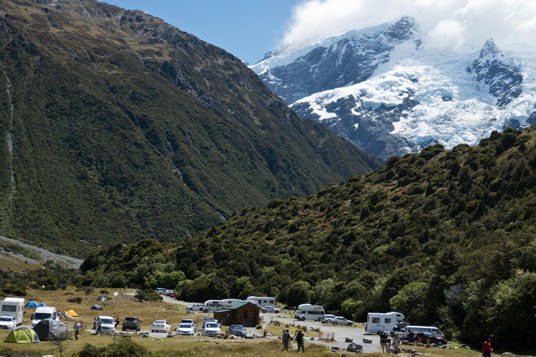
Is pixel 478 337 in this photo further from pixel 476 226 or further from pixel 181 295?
pixel 181 295

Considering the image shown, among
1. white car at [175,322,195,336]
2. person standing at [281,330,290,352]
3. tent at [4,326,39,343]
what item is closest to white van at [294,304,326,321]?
white car at [175,322,195,336]

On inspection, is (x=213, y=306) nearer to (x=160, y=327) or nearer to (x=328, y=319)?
(x=328, y=319)

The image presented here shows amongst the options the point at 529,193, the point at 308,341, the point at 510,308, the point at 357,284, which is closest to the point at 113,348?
the point at 308,341

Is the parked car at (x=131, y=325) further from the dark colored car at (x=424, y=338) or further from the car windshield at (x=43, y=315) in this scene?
the dark colored car at (x=424, y=338)

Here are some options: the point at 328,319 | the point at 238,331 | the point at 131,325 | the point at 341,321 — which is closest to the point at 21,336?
the point at 131,325

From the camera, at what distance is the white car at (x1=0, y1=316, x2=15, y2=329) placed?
2224 inches

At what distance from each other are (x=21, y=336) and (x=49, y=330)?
10.6ft

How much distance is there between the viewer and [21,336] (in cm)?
4772

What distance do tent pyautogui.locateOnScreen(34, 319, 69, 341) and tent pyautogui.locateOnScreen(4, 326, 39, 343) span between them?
1.77 metres

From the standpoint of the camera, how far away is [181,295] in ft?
352

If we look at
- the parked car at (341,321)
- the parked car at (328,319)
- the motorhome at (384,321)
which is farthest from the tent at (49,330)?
the parked car at (328,319)

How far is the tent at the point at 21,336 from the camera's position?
4728cm

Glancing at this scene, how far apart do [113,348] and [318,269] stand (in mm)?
70226

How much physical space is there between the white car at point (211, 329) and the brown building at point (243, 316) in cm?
1113
